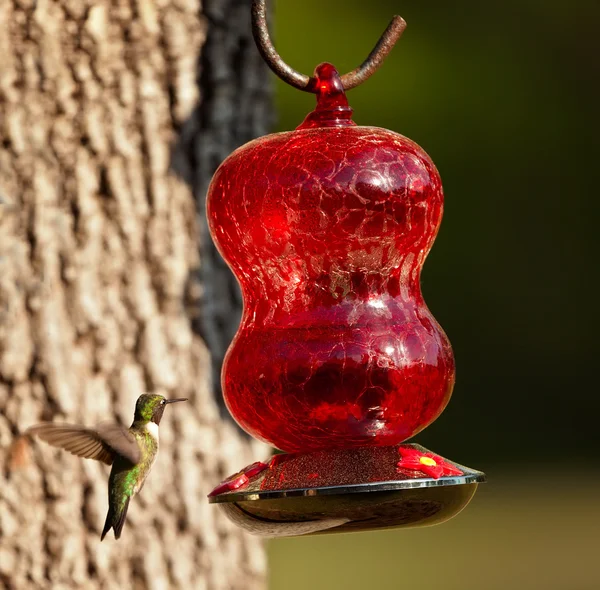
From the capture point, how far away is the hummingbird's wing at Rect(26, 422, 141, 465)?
2398 mm

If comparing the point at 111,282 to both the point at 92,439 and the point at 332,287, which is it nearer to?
the point at 92,439

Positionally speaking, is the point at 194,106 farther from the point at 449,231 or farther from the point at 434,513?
the point at 449,231

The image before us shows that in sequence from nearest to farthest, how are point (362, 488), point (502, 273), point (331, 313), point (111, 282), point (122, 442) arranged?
point (362, 488) < point (331, 313) < point (122, 442) < point (111, 282) < point (502, 273)

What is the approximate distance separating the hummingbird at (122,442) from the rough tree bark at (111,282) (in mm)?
924

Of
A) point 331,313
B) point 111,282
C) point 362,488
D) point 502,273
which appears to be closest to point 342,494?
point 362,488

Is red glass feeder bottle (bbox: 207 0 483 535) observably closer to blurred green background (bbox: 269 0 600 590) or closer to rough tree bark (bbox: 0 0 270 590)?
rough tree bark (bbox: 0 0 270 590)

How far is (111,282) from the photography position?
11.7 ft

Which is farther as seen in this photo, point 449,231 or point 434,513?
point 449,231

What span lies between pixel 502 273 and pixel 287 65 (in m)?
12.7

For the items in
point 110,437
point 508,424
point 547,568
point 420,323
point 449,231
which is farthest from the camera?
point 508,424

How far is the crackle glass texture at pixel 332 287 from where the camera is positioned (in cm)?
199

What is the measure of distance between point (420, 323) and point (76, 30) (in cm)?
191

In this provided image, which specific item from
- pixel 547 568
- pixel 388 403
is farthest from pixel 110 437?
pixel 547 568

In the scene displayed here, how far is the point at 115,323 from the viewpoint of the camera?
3.56m
